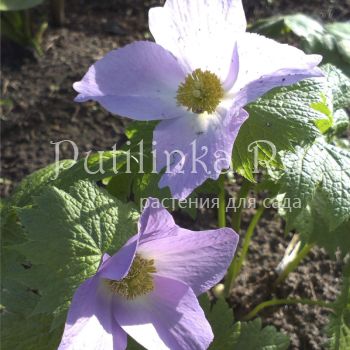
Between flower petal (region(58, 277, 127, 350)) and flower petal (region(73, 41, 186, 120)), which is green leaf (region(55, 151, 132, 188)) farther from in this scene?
flower petal (region(58, 277, 127, 350))

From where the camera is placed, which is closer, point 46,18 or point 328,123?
point 328,123

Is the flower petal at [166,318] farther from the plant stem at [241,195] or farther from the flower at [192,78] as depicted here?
the plant stem at [241,195]

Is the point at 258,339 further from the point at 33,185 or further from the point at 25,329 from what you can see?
the point at 33,185

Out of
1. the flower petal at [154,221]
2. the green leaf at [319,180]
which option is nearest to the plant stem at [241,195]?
the green leaf at [319,180]

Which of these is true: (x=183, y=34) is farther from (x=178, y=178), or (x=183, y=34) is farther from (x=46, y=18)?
(x=46, y=18)

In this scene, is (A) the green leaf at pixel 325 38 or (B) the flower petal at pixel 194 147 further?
(A) the green leaf at pixel 325 38

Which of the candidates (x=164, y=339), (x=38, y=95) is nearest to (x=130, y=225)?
(x=164, y=339)

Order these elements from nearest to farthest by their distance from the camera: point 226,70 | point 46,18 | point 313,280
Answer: point 226,70 < point 313,280 < point 46,18
